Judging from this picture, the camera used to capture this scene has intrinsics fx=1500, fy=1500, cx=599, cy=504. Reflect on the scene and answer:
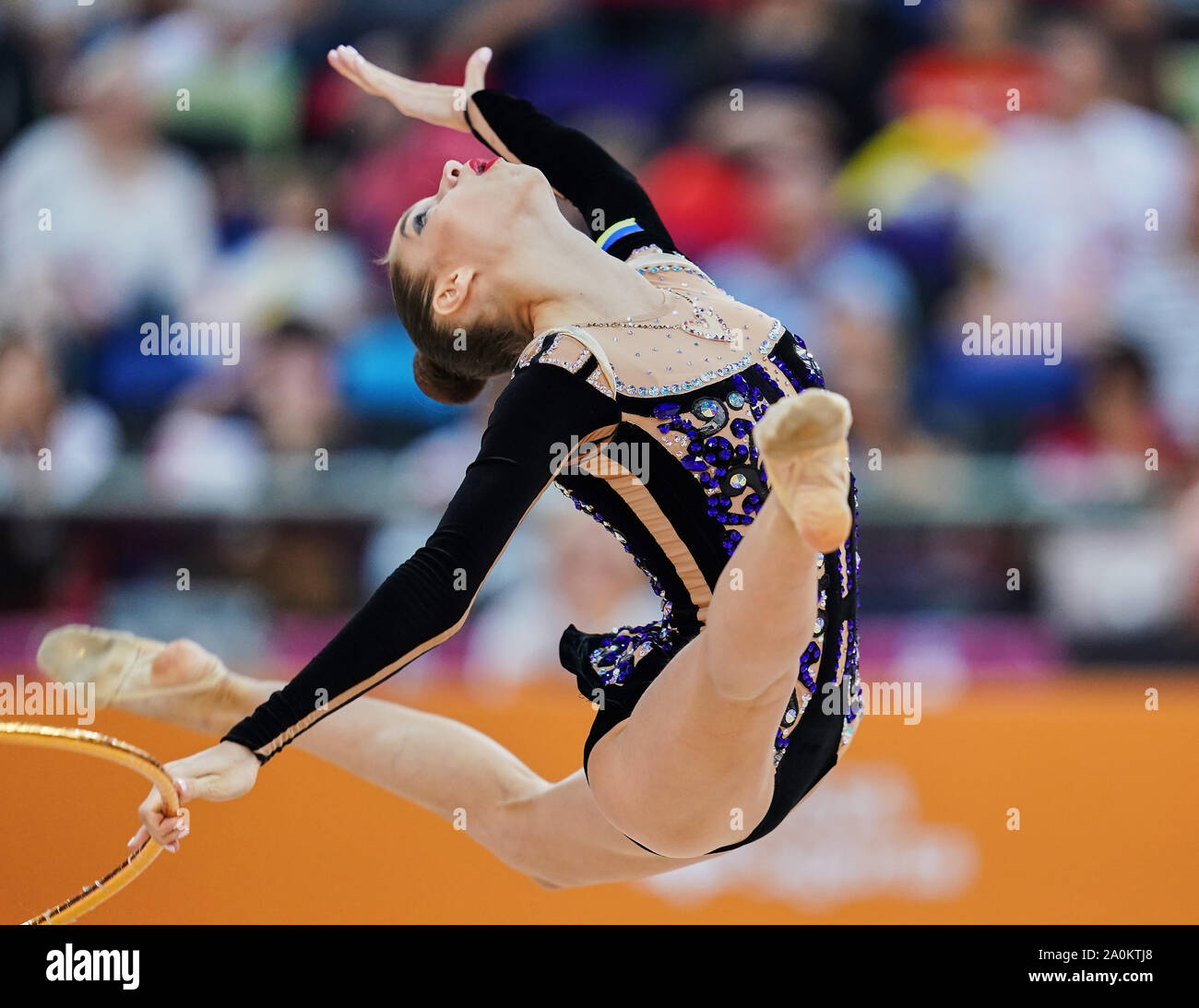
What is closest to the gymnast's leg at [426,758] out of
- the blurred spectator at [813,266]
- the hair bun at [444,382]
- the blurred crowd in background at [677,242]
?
the hair bun at [444,382]

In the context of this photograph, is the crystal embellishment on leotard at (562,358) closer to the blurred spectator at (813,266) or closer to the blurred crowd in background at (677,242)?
the blurred crowd in background at (677,242)

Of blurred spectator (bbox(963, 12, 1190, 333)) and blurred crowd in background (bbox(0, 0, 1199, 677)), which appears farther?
blurred spectator (bbox(963, 12, 1190, 333))

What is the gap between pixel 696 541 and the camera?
7.32ft

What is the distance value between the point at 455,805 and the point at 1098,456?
2823mm

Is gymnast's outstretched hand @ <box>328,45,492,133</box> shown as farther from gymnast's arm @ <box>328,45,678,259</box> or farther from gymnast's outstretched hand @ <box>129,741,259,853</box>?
gymnast's outstretched hand @ <box>129,741,259,853</box>

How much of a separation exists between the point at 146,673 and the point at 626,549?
2.76ft

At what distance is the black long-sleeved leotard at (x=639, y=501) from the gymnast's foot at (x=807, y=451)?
0.56ft

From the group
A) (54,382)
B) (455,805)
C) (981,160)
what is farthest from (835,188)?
→ (455,805)

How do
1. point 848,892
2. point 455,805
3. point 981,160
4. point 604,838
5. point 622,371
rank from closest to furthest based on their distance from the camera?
point 622,371, point 604,838, point 455,805, point 848,892, point 981,160

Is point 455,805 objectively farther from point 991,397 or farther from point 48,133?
point 48,133

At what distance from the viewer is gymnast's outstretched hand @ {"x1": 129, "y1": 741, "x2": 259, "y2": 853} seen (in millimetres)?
1834

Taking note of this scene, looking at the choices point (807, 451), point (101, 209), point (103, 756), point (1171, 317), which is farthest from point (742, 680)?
point (101, 209)

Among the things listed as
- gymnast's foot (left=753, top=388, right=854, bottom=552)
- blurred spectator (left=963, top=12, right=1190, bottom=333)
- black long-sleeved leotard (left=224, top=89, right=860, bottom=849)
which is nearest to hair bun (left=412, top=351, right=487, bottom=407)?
black long-sleeved leotard (left=224, top=89, right=860, bottom=849)

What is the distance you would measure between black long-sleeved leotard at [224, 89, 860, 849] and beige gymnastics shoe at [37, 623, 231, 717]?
61 centimetres
